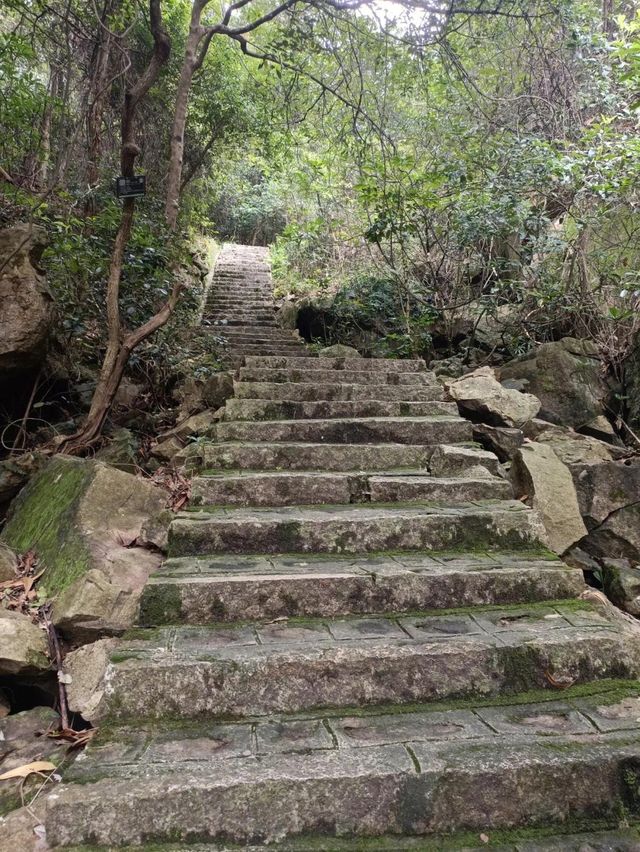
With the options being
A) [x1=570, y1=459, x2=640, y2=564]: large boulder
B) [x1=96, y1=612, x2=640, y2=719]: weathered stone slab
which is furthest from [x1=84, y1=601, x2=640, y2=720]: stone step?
[x1=570, y1=459, x2=640, y2=564]: large boulder

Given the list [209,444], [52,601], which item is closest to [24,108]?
[209,444]

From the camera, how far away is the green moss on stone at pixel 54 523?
2.70 m

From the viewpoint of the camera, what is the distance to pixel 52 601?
99.9 inches

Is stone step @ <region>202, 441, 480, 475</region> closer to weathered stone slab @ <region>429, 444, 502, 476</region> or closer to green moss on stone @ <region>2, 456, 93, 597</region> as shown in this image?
weathered stone slab @ <region>429, 444, 502, 476</region>

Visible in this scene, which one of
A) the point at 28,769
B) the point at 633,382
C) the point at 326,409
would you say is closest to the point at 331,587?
the point at 28,769

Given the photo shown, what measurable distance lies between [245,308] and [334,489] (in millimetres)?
7393

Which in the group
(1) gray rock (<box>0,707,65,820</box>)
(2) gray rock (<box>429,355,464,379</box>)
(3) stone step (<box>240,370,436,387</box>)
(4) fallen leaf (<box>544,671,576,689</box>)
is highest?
(2) gray rock (<box>429,355,464,379</box>)

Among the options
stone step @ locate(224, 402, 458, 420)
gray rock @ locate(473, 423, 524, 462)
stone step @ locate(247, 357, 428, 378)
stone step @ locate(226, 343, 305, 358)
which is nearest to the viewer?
gray rock @ locate(473, 423, 524, 462)

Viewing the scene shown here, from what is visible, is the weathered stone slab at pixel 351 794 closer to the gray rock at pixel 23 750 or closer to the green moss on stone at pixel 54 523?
the gray rock at pixel 23 750

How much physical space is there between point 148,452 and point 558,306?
15.3 feet

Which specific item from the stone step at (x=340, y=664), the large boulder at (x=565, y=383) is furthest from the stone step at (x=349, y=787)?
the large boulder at (x=565, y=383)

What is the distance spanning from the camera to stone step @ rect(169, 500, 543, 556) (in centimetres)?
276

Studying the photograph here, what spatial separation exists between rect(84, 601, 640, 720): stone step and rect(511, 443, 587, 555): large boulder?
96cm

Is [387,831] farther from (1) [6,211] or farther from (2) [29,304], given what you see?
(1) [6,211]
